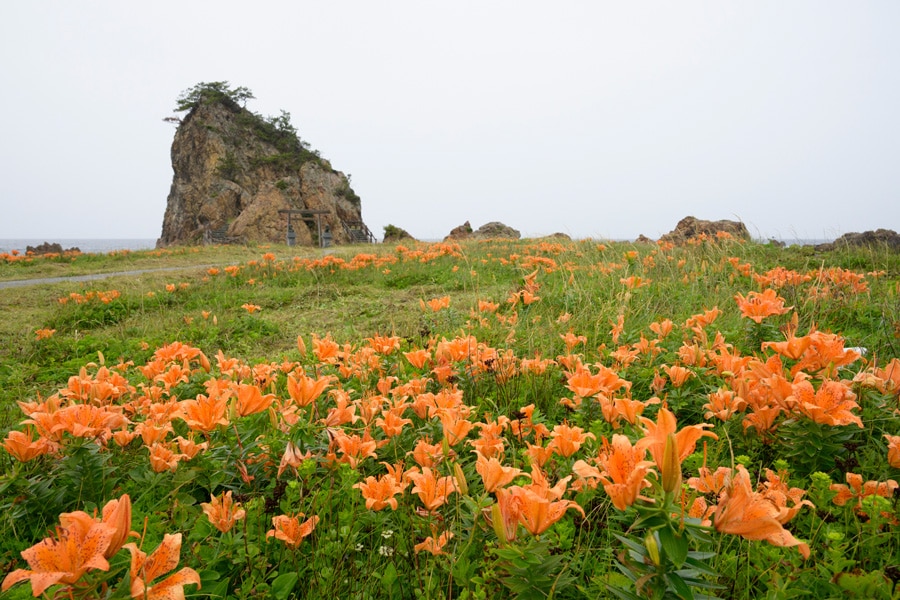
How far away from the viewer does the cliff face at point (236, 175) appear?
33.9 m

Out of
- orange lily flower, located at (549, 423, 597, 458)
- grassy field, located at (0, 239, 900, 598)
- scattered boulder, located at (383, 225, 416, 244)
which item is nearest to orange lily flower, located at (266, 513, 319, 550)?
grassy field, located at (0, 239, 900, 598)

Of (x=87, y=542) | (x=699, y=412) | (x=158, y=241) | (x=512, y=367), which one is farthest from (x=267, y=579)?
(x=158, y=241)

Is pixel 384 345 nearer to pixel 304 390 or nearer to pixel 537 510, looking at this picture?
pixel 304 390

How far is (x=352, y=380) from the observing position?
9.93 feet

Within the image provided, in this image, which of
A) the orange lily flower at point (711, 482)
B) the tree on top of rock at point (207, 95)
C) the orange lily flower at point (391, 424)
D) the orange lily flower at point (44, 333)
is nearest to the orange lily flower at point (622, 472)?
the orange lily flower at point (711, 482)

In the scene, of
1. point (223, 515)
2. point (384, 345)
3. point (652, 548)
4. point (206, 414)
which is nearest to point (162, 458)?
point (206, 414)

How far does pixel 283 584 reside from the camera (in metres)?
1.35

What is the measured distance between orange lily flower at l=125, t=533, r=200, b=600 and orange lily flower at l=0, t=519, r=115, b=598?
6 centimetres

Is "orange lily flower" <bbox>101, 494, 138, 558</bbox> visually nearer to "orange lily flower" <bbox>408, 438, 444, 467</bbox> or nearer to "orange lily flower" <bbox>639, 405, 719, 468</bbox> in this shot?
"orange lily flower" <bbox>408, 438, 444, 467</bbox>

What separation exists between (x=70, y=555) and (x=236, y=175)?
42.0 meters

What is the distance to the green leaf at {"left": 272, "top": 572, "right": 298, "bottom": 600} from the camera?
1338 millimetres

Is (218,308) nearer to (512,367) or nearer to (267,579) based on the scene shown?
(512,367)

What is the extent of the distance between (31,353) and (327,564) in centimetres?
514

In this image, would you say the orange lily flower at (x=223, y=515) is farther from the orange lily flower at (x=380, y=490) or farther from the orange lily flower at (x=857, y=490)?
the orange lily flower at (x=857, y=490)
